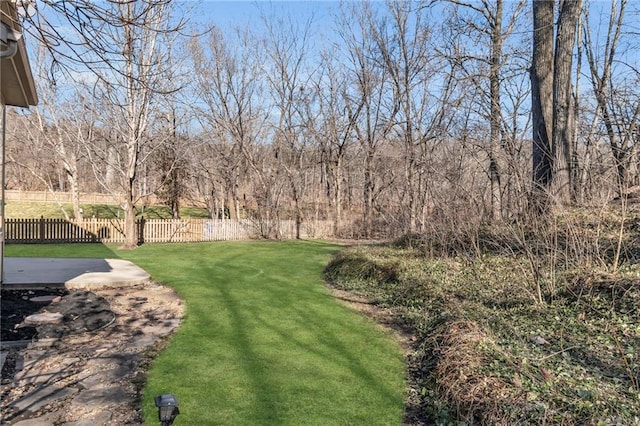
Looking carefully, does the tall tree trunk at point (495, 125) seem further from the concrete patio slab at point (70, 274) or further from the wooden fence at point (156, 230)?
the wooden fence at point (156, 230)

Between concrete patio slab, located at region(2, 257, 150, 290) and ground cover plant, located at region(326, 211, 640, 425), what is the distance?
16.4ft

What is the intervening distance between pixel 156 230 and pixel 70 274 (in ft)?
31.3

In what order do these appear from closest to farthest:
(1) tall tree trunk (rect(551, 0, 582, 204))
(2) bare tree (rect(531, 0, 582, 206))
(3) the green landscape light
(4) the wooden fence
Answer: (3) the green landscape light
(1) tall tree trunk (rect(551, 0, 582, 204))
(2) bare tree (rect(531, 0, 582, 206))
(4) the wooden fence

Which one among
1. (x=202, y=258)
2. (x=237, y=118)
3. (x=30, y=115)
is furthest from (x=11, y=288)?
(x=237, y=118)

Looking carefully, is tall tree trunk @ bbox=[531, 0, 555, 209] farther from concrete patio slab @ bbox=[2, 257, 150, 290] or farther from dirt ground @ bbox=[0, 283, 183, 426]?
concrete patio slab @ bbox=[2, 257, 150, 290]

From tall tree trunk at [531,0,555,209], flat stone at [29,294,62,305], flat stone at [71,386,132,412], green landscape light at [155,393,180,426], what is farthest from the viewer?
tall tree trunk at [531,0,555,209]

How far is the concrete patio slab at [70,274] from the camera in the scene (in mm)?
7709

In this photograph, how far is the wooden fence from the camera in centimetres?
1639

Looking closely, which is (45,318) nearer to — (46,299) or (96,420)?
(46,299)

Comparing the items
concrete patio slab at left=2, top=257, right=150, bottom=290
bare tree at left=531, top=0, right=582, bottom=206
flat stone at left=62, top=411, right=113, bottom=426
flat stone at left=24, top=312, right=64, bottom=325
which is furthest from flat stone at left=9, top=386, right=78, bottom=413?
bare tree at left=531, top=0, right=582, bottom=206

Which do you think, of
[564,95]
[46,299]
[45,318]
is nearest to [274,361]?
[45,318]

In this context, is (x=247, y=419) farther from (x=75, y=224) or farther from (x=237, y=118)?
(x=237, y=118)

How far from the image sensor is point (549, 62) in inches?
363

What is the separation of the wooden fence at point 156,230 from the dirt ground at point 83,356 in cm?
1077
